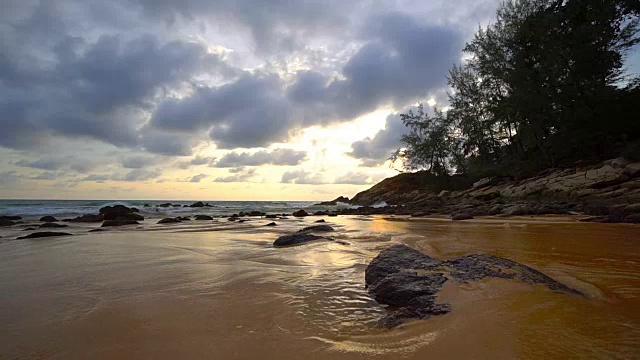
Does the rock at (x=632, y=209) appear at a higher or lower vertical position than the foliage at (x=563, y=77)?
lower

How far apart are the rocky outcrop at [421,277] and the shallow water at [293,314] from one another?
0.44ft

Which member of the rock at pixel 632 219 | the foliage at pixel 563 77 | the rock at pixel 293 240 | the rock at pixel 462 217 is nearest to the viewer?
the rock at pixel 293 240

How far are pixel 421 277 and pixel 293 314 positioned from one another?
4.04 ft

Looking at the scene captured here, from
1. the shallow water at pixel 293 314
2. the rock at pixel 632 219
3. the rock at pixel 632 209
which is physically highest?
the rock at pixel 632 209

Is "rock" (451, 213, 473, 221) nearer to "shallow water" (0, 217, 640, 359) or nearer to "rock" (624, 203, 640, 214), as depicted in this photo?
"rock" (624, 203, 640, 214)

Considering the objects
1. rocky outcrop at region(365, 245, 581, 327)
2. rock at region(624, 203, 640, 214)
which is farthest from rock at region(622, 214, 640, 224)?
rocky outcrop at region(365, 245, 581, 327)

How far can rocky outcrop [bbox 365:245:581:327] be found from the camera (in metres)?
2.28

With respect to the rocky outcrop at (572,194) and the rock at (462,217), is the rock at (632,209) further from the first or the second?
the rock at (462,217)

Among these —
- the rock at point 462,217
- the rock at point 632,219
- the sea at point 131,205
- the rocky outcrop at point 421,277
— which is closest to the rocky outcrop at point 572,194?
the rock at point 632,219

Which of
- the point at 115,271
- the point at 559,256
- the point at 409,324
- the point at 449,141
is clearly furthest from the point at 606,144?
the point at 115,271

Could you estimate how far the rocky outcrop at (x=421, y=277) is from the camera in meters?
2.28

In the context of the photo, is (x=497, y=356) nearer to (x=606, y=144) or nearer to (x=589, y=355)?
(x=589, y=355)

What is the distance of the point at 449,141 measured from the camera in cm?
3152

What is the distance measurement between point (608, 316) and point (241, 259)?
4096 millimetres
